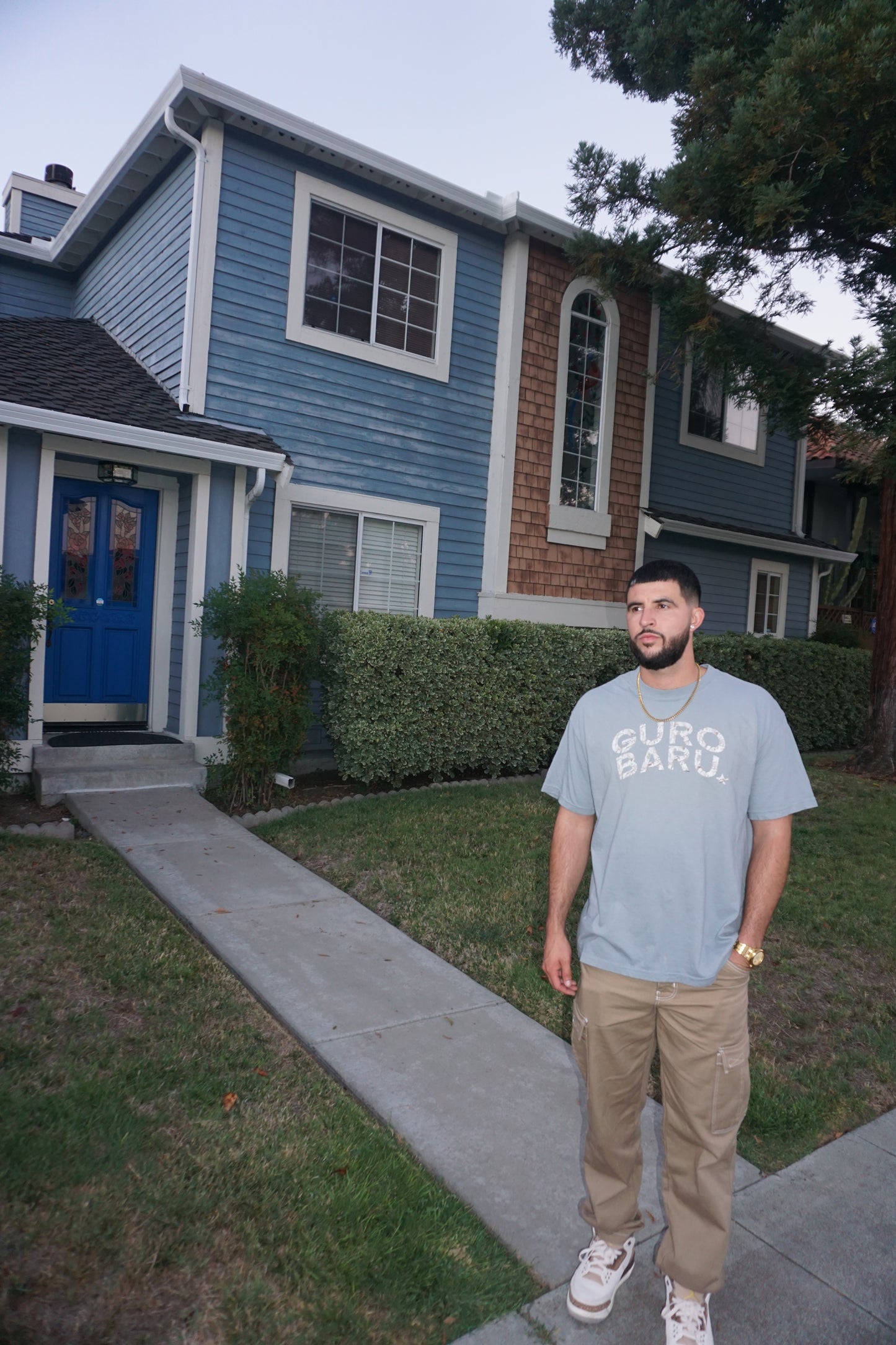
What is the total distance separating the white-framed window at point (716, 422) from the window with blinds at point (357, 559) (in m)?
5.11

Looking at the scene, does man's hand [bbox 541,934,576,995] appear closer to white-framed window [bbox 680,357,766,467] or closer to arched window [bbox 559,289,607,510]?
arched window [bbox 559,289,607,510]

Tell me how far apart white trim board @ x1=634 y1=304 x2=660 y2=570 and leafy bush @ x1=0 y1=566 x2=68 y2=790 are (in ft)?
24.5

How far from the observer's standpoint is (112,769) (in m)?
7.57

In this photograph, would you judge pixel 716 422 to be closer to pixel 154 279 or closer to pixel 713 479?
pixel 713 479

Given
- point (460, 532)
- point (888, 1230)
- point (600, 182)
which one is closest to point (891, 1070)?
point (888, 1230)

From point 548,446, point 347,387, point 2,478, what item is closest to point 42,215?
point 347,387

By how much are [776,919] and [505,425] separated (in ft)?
21.8

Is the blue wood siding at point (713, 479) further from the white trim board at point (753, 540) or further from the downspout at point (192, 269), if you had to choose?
the downspout at point (192, 269)

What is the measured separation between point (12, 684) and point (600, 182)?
25.9 ft

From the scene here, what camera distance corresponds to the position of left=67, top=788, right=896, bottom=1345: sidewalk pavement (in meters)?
2.49

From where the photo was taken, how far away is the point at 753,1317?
2451 mm

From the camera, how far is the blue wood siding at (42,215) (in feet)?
42.6

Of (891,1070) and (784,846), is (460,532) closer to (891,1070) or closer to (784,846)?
(891,1070)

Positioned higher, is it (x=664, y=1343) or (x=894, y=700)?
(x=894, y=700)
